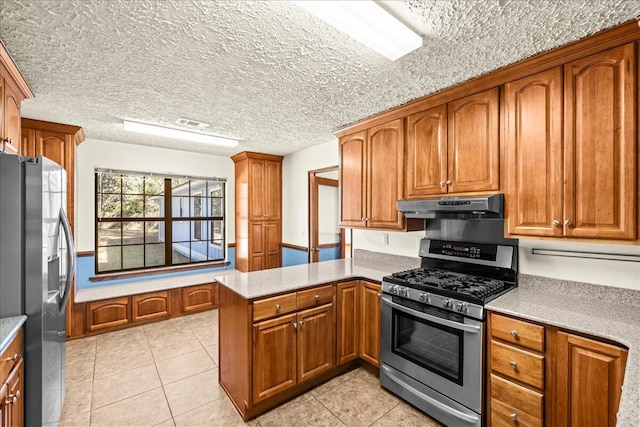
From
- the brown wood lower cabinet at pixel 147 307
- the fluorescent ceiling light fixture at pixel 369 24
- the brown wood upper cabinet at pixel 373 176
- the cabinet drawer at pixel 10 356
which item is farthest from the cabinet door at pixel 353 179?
the cabinet drawer at pixel 10 356

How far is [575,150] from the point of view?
5.66 ft

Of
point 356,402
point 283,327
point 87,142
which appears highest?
point 87,142

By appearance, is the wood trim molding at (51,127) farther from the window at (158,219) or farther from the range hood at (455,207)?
the range hood at (455,207)

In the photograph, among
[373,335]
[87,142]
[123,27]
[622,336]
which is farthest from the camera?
[87,142]

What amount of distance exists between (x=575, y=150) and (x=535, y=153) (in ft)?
0.65

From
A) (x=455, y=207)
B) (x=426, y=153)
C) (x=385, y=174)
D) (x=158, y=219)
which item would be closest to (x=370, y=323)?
(x=455, y=207)

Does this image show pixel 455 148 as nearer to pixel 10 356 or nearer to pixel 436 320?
pixel 436 320

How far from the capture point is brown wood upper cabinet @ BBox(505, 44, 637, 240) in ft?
5.14

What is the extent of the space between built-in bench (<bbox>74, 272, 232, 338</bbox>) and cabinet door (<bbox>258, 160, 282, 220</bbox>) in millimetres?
1390

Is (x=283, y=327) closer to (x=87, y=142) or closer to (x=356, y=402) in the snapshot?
(x=356, y=402)

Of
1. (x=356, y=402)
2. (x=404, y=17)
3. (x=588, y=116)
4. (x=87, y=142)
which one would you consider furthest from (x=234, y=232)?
(x=588, y=116)

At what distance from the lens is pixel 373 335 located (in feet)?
8.53

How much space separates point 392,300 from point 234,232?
3.46m

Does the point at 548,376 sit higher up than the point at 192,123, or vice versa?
the point at 192,123
